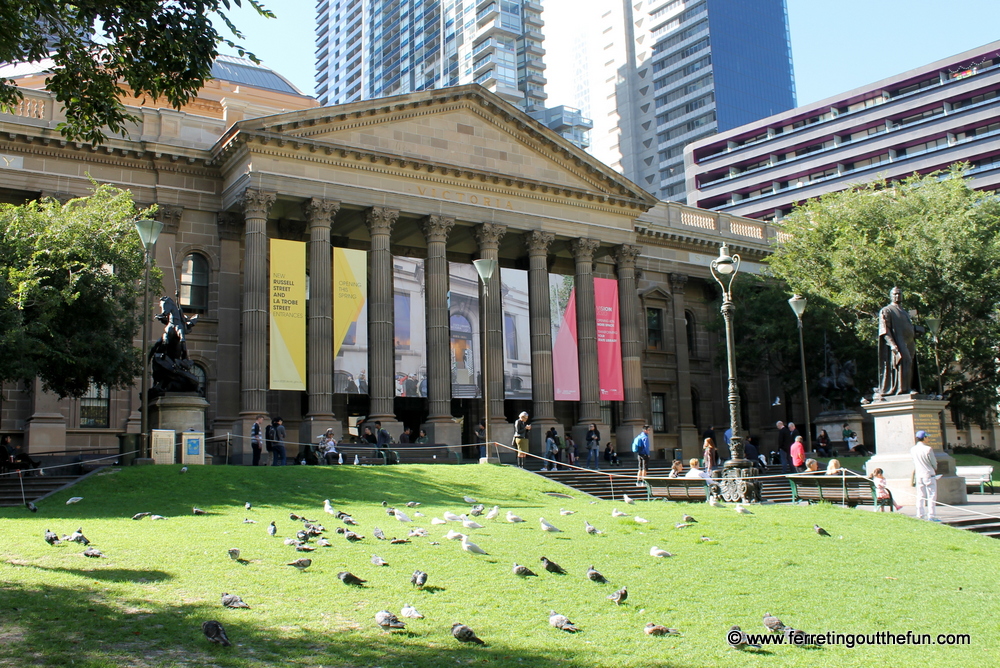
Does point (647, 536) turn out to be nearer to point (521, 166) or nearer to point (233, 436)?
point (233, 436)

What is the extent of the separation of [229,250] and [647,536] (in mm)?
26981

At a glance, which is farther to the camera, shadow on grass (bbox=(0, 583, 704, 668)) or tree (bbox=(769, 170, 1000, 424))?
tree (bbox=(769, 170, 1000, 424))

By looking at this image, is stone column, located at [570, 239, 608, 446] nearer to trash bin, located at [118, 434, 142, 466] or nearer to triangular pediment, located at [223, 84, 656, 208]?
triangular pediment, located at [223, 84, 656, 208]

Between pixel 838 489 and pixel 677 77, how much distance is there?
4599 inches

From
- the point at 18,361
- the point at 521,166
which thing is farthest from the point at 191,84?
the point at 521,166

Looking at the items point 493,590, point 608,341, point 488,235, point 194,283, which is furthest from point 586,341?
point 493,590

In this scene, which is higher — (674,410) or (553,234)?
(553,234)

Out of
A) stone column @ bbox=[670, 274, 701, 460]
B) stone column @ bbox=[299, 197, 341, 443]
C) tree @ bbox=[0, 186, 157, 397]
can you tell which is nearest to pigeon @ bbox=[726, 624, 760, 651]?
tree @ bbox=[0, 186, 157, 397]

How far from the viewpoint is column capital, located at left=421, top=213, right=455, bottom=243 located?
36969 millimetres

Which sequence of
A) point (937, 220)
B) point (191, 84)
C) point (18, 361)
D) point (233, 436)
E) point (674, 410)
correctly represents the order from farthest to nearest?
point (674, 410) < point (937, 220) < point (233, 436) < point (18, 361) < point (191, 84)

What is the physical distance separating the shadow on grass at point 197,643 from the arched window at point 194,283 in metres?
28.9

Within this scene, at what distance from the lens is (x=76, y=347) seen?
2377 centimetres

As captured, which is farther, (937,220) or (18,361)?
(937,220)

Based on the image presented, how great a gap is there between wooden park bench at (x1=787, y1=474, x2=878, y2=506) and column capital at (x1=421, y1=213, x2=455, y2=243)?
65.7ft
